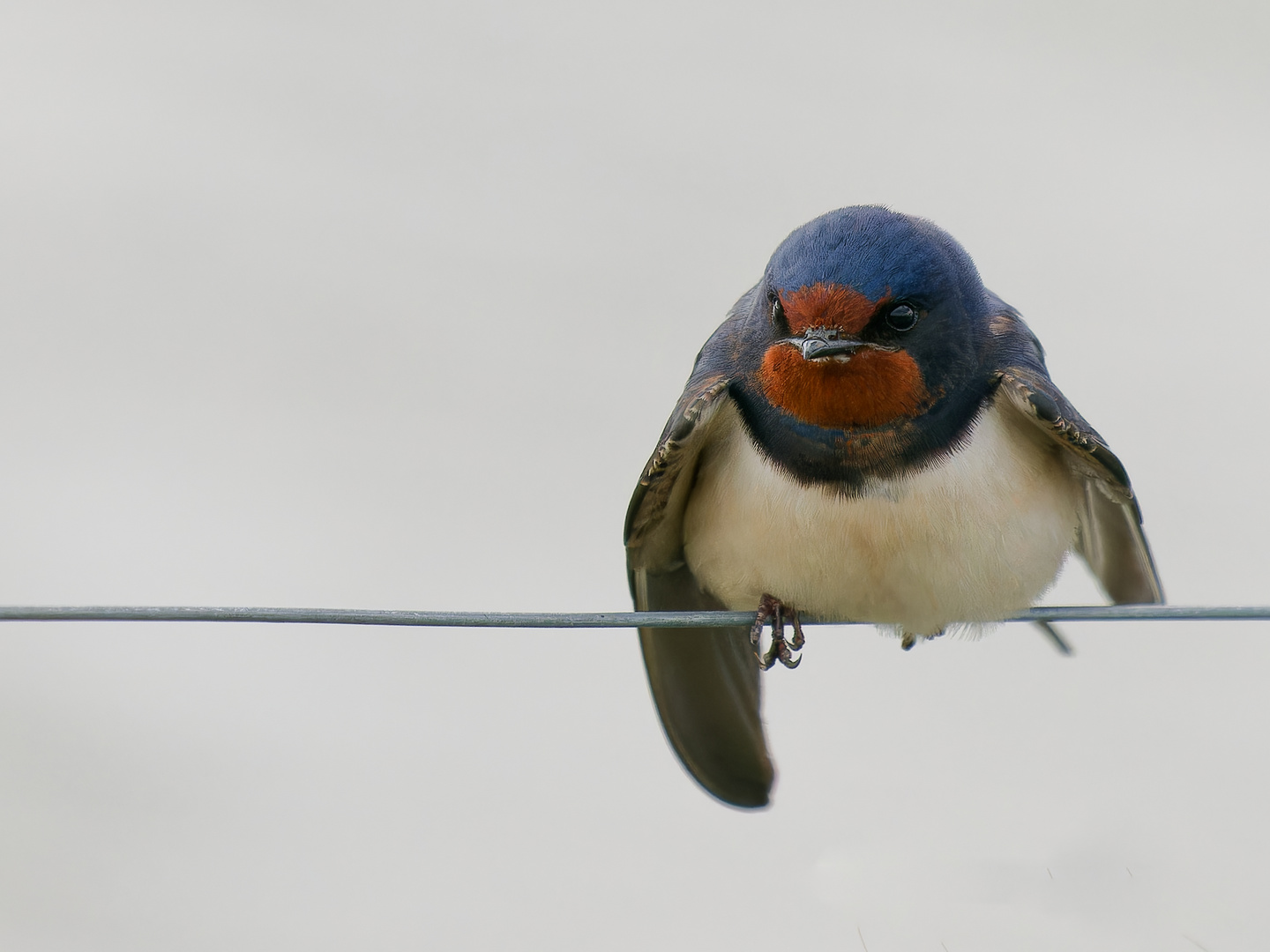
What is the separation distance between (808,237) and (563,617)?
1.84 feet

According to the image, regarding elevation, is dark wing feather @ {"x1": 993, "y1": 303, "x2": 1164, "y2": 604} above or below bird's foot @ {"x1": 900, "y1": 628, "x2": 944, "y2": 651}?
above

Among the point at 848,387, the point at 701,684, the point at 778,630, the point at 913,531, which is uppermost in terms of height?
the point at 848,387

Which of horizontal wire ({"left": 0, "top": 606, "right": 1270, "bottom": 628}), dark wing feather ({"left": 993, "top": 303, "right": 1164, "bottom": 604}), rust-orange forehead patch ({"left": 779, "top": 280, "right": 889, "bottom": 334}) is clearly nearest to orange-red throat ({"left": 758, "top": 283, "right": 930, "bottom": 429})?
rust-orange forehead patch ({"left": 779, "top": 280, "right": 889, "bottom": 334})

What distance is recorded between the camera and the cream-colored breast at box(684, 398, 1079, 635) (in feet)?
5.05

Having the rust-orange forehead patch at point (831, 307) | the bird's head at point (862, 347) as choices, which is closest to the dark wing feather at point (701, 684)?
the bird's head at point (862, 347)

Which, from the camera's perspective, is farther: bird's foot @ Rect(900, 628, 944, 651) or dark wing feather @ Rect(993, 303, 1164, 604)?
bird's foot @ Rect(900, 628, 944, 651)

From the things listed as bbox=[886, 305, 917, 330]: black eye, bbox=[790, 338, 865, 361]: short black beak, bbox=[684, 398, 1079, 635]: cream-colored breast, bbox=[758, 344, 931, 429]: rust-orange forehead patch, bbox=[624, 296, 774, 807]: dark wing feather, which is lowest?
bbox=[624, 296, 774, 807]: dark wing feather

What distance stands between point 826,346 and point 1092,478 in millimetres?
491

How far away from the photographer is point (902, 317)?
4.87ft

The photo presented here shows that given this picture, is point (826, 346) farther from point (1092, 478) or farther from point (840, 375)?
point (1092, 478)

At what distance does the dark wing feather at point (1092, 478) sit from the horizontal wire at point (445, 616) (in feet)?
0.99

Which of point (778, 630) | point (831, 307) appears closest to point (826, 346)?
point (831, 307)

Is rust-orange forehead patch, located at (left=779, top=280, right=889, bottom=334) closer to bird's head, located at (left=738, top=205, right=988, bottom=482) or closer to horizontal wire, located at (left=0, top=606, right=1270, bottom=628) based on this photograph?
bird's head, located at (left=738, top=205, right=988, bottom=482)

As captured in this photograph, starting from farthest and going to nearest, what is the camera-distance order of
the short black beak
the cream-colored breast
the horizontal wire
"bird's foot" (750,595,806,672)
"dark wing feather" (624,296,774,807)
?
"dark wing feather" (624,296,774,807) < "bird's foot" (750,595,806,672) < the cream-colored breast < the short black beak < the horizontal wire
